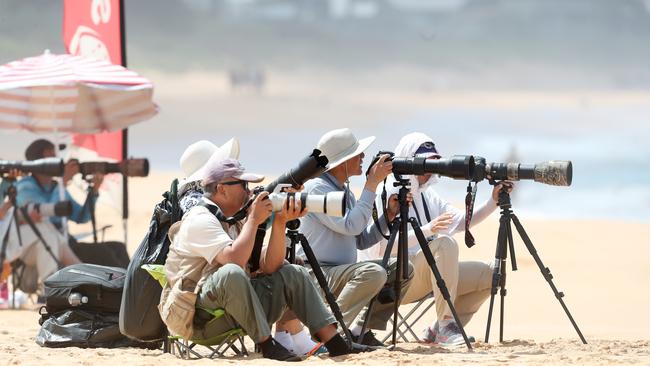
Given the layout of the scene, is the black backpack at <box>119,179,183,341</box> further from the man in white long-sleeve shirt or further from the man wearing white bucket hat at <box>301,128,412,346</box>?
the man in white long-sleeve shirt

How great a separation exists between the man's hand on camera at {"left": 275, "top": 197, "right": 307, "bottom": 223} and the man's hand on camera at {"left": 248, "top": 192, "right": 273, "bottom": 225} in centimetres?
7

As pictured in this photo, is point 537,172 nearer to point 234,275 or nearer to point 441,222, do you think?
point 441,222

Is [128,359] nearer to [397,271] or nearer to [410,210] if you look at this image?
[397,271]

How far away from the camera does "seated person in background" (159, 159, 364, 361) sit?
6270 millimetres

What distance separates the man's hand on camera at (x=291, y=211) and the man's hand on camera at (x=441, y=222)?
134cm

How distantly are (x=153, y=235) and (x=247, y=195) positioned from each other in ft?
2.05

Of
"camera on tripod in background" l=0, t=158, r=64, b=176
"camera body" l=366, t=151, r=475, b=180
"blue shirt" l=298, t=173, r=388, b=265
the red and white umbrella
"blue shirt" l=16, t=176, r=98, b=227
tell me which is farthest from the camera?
the red and white umbrella

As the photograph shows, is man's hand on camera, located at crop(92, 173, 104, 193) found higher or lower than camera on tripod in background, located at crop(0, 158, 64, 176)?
lower

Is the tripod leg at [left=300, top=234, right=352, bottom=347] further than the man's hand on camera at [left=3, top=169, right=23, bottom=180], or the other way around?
the man's hand on camera at [left=3, top=169, right=23, bottom=180]

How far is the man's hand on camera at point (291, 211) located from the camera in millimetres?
6301

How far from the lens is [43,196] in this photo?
37.1ft

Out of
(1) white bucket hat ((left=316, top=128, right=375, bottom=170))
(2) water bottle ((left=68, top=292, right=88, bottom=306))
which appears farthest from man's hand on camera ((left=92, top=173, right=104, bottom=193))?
(1) white bucket hat ((left=316, top=128, right=375, bottom=170))

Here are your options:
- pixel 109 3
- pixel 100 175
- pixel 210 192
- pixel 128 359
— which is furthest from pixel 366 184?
pixel 109 3

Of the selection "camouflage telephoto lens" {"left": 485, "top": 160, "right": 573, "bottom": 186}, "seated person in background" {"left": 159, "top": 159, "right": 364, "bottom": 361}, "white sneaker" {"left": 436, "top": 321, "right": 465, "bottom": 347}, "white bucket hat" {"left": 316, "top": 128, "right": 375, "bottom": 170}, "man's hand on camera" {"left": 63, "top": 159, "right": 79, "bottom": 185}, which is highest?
"white bucket hat" {"left": 316, "top": 128, "right": 375, "bottom": 170}
